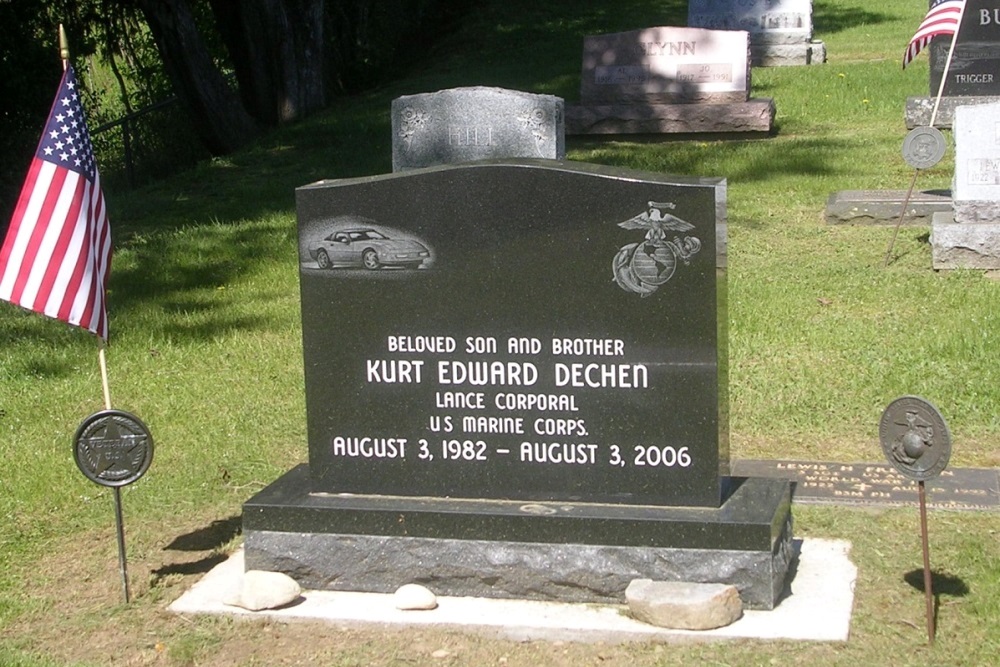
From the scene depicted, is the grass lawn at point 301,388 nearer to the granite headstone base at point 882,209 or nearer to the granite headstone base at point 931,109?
the granite headstone base at point 882,209

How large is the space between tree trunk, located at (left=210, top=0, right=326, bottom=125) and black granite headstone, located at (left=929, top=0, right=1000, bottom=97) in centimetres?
844

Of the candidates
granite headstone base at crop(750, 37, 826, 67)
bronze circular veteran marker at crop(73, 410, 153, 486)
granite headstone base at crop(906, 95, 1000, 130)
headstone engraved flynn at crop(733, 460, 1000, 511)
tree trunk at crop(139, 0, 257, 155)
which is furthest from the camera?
granite headstone base at crop(750, 37, 826, 67)

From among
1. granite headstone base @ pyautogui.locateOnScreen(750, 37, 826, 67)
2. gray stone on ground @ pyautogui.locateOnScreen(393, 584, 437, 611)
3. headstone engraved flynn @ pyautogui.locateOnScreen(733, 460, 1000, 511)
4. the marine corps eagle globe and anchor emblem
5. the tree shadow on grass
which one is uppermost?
the tree shadow on grass

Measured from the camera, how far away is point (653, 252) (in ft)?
16.5

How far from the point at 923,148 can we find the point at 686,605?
608 cm

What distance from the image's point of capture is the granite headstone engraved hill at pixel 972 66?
1416cm

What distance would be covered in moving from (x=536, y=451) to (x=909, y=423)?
1404 millimetres

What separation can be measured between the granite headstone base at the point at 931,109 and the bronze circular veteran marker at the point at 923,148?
4.60 m

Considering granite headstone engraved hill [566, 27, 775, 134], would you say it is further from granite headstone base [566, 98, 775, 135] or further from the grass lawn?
the grass lawn

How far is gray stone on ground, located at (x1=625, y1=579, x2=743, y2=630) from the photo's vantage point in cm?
484

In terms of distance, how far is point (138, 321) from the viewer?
9.61 meters

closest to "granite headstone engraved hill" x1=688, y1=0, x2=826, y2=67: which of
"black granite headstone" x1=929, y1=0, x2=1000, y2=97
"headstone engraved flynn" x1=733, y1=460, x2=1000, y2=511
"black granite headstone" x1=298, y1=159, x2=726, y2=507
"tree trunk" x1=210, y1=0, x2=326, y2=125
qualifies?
"black granite headstone" x1=929, y1=0, x2=1000, y2=97

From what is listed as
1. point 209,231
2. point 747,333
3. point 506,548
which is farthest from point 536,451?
point 209,231

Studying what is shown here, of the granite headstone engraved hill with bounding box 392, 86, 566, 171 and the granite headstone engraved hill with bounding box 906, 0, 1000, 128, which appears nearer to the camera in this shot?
the granite headstone engraved hill with bounding box 392, 86, 566, 171
